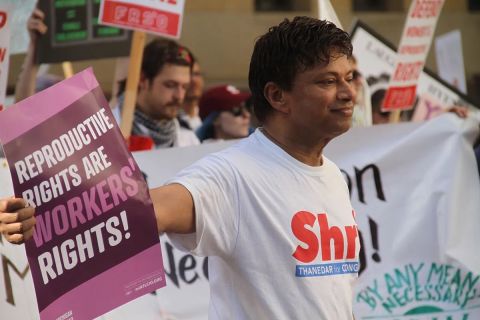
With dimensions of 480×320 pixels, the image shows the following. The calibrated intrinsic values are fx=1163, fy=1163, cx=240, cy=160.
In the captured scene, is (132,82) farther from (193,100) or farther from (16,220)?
(16,220)

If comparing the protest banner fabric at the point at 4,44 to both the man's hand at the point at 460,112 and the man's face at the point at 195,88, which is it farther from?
the man's face at the point at 195,88

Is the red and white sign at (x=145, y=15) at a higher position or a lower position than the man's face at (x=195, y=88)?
higher

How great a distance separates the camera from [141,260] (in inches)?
111

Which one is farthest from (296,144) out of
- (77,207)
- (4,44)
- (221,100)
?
(221,100)

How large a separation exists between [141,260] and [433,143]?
116 inches

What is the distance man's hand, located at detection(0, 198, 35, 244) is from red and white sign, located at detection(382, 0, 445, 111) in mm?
3765

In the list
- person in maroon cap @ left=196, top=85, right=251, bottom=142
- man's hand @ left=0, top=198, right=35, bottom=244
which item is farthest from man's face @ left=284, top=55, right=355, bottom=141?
person in maroon cap @ left=196, top=85, right=251, bottom=142

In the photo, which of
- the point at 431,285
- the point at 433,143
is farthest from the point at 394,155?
the point at 431,285

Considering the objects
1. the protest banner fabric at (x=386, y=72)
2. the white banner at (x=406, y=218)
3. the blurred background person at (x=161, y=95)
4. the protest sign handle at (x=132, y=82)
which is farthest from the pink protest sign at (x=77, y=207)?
the protest banner fabric at (x=386, y=72)

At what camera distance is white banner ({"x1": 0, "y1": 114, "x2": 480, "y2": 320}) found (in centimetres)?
513

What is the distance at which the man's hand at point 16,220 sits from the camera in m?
2.62

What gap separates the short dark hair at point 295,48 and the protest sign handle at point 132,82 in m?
2.18

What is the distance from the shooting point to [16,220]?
264cm

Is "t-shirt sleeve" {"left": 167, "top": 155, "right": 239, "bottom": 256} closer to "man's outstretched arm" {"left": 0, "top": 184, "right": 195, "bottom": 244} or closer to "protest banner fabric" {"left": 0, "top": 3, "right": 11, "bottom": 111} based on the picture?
"man's outstretched arm" {"left": 0, "top": 184, "right": 195, "bottom": 244}
